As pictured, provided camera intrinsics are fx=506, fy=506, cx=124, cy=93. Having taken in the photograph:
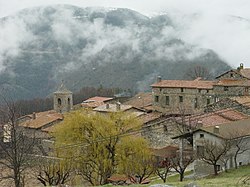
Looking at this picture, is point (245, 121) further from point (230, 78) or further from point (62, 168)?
point (230, 78)

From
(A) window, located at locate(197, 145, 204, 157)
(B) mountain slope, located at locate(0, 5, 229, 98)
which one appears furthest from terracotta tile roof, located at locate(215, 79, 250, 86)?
(B) mountain slope, located at locate(0, 5, 229, 98)

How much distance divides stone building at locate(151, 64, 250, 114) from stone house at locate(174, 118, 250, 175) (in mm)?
18799

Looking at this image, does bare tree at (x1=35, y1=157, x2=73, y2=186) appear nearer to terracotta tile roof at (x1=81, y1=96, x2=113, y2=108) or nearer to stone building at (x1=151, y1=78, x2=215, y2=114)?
stone building at (x1=151, y1=78, x2=215, y2=114)

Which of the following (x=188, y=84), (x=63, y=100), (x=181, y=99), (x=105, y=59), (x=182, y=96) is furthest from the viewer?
(x=105, y=59)

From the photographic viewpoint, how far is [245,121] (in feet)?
117

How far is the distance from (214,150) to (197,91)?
27.1m

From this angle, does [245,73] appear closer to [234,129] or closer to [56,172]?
[234,129]

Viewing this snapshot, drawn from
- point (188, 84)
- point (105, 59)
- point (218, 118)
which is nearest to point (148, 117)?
point (188, 84)

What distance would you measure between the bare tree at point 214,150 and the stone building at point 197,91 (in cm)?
2034

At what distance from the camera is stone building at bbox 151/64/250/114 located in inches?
2063

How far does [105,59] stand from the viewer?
157375 mm

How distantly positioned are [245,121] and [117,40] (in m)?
146

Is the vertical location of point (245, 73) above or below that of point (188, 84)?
above

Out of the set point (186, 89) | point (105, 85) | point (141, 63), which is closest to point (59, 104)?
point (186, 89)
